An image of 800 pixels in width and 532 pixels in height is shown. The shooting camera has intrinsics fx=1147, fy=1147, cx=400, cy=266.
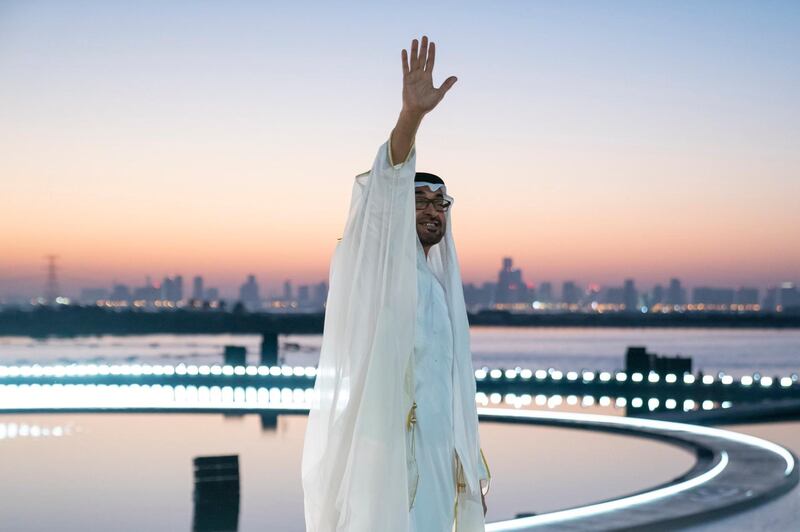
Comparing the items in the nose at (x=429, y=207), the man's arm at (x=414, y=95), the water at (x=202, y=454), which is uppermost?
the man's arm at (x=414, y=95)

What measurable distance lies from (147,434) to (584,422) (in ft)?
15.8

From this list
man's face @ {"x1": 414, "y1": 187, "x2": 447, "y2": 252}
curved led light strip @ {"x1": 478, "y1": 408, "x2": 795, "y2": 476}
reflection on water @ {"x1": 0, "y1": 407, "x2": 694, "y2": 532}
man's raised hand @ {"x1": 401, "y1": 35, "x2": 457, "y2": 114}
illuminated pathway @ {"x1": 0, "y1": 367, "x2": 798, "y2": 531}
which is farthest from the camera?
curved led light strip @ {"x1": 478, "y1": 408, "x2": 795, "y2": 476}

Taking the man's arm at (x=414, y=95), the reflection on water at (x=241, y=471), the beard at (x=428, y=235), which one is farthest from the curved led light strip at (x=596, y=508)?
the man's arm at (x=414, y=95)

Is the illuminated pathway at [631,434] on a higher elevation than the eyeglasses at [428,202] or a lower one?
lower

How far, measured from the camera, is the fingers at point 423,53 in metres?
3.49

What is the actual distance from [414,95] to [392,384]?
88 cm

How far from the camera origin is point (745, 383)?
21.8 m

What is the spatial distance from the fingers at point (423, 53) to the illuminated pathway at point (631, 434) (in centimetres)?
332

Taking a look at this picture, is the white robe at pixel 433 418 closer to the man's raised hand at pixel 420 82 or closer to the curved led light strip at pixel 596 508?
the man's raised hand at pixel 420 82

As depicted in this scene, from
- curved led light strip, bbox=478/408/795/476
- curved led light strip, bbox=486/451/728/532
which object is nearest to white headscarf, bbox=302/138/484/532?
curved led light strip, bbox=486/451/728/532

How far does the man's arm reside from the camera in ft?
11.3

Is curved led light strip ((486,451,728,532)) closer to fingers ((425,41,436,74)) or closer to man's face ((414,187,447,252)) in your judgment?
man's face ((414,187,447,252))

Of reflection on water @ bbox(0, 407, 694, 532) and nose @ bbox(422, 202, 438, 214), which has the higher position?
nose @ bbox(422, 202, 438, 214)

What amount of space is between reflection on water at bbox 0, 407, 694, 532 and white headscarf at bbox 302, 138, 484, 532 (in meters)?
3.76
